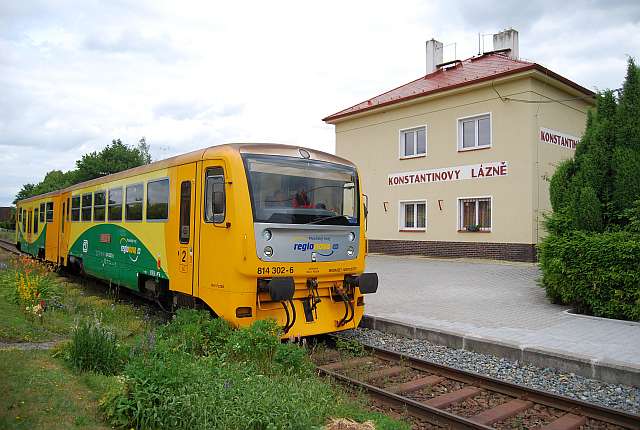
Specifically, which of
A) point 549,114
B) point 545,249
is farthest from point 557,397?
point 549,114

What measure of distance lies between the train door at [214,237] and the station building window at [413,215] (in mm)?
14318

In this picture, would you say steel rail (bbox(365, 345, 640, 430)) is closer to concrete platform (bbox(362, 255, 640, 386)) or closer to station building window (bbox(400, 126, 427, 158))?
concrete platform (bbox(362, 255, 640, 386))

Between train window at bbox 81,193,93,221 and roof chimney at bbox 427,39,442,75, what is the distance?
55.3 feet

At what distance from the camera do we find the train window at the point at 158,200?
8750 mm

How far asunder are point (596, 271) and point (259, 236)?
602 cm

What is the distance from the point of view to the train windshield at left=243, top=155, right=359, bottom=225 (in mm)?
7105

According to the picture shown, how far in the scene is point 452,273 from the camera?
1567 centimetres

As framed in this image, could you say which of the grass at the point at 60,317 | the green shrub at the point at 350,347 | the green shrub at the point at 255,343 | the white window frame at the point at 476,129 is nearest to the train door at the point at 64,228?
the grass at the point at 60,317

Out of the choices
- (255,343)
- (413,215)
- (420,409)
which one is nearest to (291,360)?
(255,343)

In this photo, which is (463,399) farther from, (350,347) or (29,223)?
(29,223)

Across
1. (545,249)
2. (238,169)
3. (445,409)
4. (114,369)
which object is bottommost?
(445,409)

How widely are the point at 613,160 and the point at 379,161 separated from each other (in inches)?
523

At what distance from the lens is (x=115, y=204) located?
11.3 m

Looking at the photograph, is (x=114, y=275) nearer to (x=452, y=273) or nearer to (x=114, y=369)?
(x=114, y=369)
